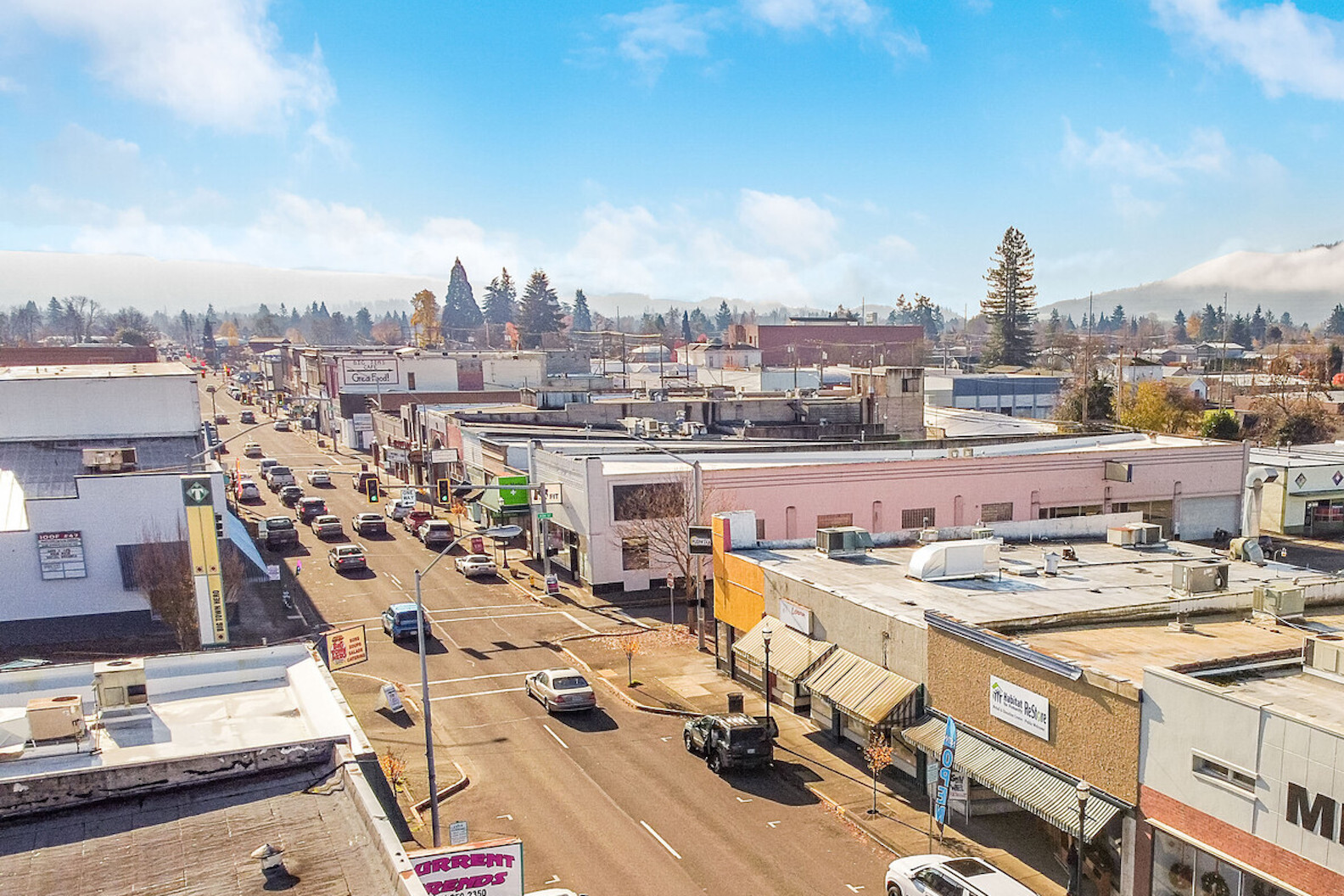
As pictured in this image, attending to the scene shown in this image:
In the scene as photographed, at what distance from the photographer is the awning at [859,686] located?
24.8m

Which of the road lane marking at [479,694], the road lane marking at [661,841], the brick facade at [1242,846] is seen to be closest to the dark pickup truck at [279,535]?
the road lane marking at [479,694]

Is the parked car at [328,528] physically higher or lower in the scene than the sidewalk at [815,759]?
higher

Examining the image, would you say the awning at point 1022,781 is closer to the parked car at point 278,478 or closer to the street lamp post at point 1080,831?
the street lamp post at point 1080,831

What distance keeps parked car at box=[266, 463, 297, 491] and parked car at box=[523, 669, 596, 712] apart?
168 feet

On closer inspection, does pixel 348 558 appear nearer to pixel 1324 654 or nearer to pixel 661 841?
pixel 661 841

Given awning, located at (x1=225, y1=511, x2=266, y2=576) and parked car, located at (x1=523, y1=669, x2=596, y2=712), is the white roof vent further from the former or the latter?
awning, located at (x1=225, y1=511, x2=266, y2=576)

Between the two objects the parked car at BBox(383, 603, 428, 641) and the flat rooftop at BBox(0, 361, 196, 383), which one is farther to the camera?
the flat rooftop at BBox(0, 361, 196, 383)

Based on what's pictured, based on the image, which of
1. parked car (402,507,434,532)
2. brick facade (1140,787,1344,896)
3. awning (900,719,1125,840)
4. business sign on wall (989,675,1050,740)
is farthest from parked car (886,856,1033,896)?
parked car (402,507,434,532)

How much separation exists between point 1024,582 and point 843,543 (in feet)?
22.6

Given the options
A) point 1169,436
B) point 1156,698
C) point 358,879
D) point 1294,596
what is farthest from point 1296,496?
point 358,879

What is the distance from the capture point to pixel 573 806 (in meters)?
24.5

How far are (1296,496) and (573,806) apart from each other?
53334 mm

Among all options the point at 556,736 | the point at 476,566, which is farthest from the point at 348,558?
the point at 556,736

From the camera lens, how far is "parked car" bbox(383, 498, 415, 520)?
63.8 meters
